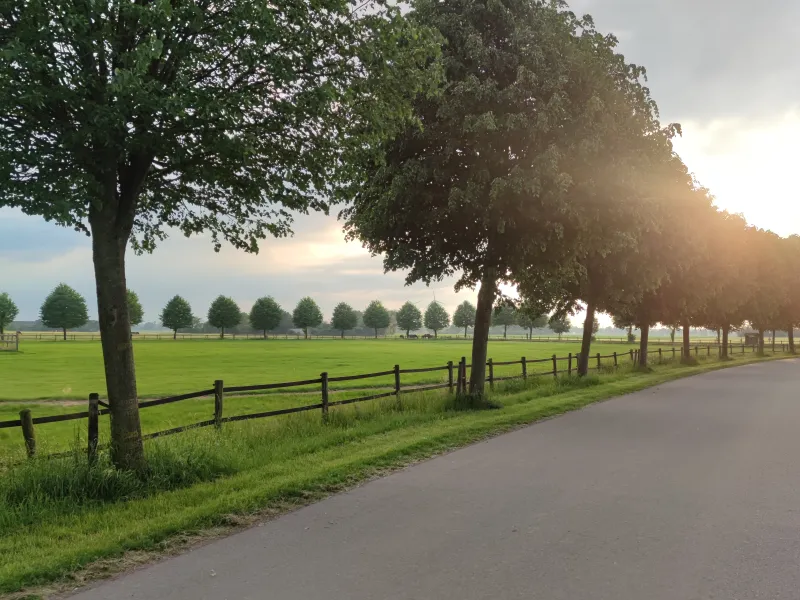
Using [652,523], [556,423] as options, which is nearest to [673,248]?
[556,423]

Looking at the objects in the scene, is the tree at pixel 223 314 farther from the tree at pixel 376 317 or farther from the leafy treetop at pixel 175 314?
the tree at pixel 376 317

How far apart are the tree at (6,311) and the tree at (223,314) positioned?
3585 centimetres

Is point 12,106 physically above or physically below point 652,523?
above

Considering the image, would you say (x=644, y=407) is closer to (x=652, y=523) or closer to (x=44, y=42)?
(x=652, y=523)

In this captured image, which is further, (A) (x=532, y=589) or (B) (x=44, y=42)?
(B) (x=44, y=42)

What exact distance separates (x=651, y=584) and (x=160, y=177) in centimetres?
731

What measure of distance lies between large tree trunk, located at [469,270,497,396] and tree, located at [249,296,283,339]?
118 metres

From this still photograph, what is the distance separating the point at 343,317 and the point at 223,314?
1610 inches

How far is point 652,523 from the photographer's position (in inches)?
223

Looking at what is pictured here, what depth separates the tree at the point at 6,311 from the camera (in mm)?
89475

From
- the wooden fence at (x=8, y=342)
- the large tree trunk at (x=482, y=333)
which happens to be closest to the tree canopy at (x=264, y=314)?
the wooden fence at (x=8, y=342)

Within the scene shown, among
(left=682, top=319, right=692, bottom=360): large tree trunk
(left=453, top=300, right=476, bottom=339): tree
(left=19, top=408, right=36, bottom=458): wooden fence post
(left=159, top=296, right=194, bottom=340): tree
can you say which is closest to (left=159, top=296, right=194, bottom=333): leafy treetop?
(left=159, top=296, right=194, bottom=340): tree

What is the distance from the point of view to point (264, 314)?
424 feet

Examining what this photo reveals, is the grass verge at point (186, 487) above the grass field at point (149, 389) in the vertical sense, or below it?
above
